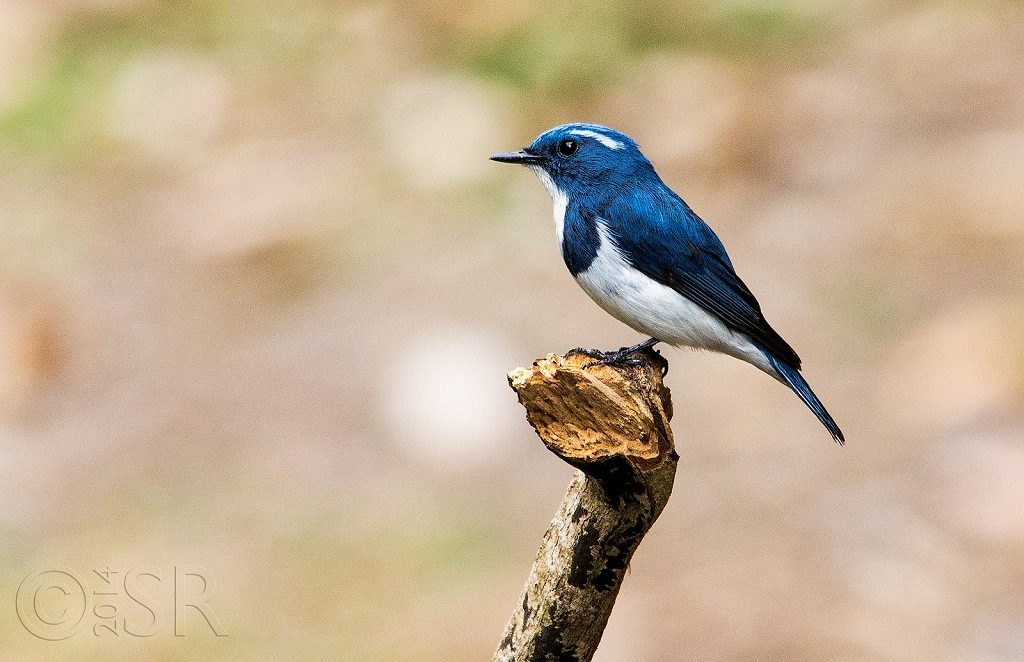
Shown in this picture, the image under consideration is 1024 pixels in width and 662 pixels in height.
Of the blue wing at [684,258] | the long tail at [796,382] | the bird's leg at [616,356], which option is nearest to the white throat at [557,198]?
the blue wing at [684,258]

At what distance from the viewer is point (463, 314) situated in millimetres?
8695

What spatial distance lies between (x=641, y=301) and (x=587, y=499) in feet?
4.30

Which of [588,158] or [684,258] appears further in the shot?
[588,158]

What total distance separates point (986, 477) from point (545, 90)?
191 inches

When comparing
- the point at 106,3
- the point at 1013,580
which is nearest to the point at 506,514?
the point at 1013,580

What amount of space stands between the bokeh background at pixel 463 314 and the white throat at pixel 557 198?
7.11 ft

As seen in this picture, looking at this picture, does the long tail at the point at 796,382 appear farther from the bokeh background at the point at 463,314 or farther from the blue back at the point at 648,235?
the bokeh background at the point at 463,314

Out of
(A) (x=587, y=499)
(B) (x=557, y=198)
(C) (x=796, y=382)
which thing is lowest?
(A) (x=587, y=499)

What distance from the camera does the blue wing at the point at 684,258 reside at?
194 inches

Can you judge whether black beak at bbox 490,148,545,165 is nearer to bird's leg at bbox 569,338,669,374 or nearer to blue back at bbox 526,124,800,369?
blue back at bbox 526,124,800,369

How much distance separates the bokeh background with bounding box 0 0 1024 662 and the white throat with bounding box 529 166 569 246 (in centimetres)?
217

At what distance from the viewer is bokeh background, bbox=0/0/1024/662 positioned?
675 cm

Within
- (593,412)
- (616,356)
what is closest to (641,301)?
(616,356)

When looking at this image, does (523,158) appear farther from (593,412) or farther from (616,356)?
(593,412)
